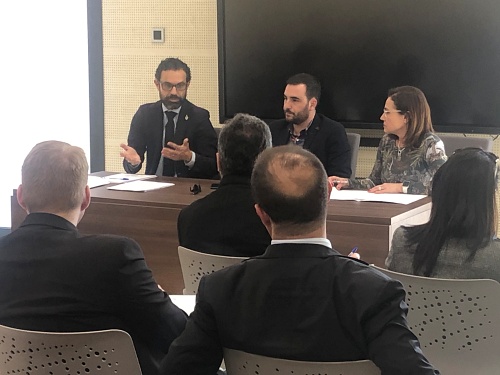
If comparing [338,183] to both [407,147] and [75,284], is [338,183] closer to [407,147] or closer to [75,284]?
[407,147]

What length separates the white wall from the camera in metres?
5.89

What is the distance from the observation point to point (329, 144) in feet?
14.8

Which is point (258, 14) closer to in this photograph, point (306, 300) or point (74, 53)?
point (74, 53)

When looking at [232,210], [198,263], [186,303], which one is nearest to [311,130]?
[232,210]

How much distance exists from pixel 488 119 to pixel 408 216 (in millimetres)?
1724

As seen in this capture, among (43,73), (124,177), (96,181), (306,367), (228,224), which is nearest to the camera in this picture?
(306,367)

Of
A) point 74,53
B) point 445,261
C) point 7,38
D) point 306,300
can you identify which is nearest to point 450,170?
point 445,261

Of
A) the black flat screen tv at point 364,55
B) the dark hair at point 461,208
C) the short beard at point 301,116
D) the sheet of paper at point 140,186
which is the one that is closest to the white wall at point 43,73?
the black flat screen tv at point 364,55

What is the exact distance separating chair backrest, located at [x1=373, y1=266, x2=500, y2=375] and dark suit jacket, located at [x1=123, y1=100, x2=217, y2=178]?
2555 millimetres

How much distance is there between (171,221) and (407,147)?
140 cm

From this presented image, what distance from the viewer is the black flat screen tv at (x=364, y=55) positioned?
4.61 m

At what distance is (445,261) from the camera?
7.29 feet

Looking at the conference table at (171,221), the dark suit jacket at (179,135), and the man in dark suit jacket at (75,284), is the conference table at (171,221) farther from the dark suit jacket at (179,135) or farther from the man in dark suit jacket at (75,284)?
the man in dark suit jacket at (75,284)

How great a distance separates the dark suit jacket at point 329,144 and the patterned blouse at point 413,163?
0.36 meters
